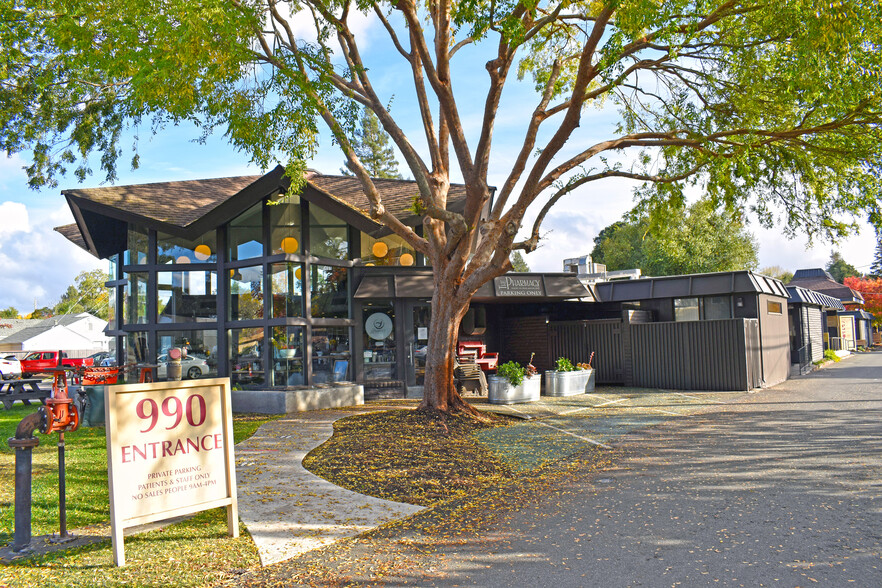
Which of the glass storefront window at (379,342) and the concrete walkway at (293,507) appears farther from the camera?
the glass storefront window at (379,342)

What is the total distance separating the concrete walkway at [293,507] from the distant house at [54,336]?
196 ft

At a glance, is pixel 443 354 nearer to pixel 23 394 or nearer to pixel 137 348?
pixel 137 348

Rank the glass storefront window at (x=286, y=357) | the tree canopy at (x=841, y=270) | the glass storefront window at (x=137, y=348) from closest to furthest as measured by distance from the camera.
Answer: the glass storefront window at (x=286, y=357) → the glass storefront window at (x=137, y=348) → the tree canopy at (x=841, y=270)

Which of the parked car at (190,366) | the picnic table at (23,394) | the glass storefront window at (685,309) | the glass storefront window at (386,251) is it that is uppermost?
the glass storefront window at (386,251)

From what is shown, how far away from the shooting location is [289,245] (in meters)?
15.4

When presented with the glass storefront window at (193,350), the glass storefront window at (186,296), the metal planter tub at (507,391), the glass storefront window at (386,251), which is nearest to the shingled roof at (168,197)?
the glass storefront window at (186,296)

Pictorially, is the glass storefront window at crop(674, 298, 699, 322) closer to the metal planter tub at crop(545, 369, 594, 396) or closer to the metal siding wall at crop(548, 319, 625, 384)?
the metal siding wall at crop(548, 319, 625, 384)

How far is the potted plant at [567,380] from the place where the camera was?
16.6m

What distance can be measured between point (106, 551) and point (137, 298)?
12.5 metres

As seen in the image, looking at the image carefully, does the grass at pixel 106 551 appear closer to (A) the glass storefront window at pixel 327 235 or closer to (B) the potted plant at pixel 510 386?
(A) the glass storefront window at pixel 327 235

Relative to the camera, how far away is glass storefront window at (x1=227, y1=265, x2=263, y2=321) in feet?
50.0

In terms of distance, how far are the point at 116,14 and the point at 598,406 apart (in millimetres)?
12828

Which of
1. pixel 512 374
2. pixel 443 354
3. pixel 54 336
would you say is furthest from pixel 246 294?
pixel 54 336

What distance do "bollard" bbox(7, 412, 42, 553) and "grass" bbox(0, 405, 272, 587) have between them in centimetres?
25
